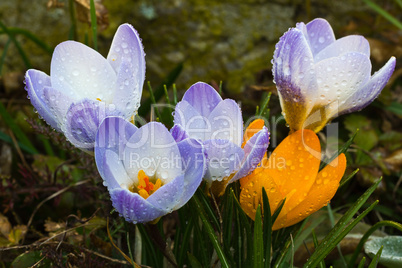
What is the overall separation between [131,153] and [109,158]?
0.05 m

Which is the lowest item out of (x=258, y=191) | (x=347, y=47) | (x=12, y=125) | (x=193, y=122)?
(x=12, y=125)

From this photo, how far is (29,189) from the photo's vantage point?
1.29 metres

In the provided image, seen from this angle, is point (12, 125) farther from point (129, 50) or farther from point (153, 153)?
point (153, 153)

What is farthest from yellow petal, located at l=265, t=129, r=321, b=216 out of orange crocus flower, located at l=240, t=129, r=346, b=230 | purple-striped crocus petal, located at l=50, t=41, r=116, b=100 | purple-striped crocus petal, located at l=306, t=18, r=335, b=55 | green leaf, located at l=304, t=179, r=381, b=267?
purple-striped crocus petal, located at l=50, t=41, r=116, b=100

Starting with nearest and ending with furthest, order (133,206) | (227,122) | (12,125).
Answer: (133,206) → (227,122) → (12,125)

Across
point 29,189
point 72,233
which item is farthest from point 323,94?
point 29,189

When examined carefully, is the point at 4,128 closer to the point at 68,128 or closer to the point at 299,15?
the point at 68,128

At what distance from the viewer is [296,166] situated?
0.77 m

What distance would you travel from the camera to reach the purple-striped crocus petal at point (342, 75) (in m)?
0.75

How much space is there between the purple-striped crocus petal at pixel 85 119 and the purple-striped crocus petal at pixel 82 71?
0.12m

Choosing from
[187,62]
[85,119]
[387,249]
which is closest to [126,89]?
[85,119]

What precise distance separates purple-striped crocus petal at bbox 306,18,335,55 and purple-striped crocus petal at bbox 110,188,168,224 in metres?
0.47

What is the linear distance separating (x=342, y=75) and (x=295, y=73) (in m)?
0.08

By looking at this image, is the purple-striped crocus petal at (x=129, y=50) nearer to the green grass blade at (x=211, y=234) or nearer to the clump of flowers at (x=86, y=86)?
the clump of flowers at (x=86, y=86)
